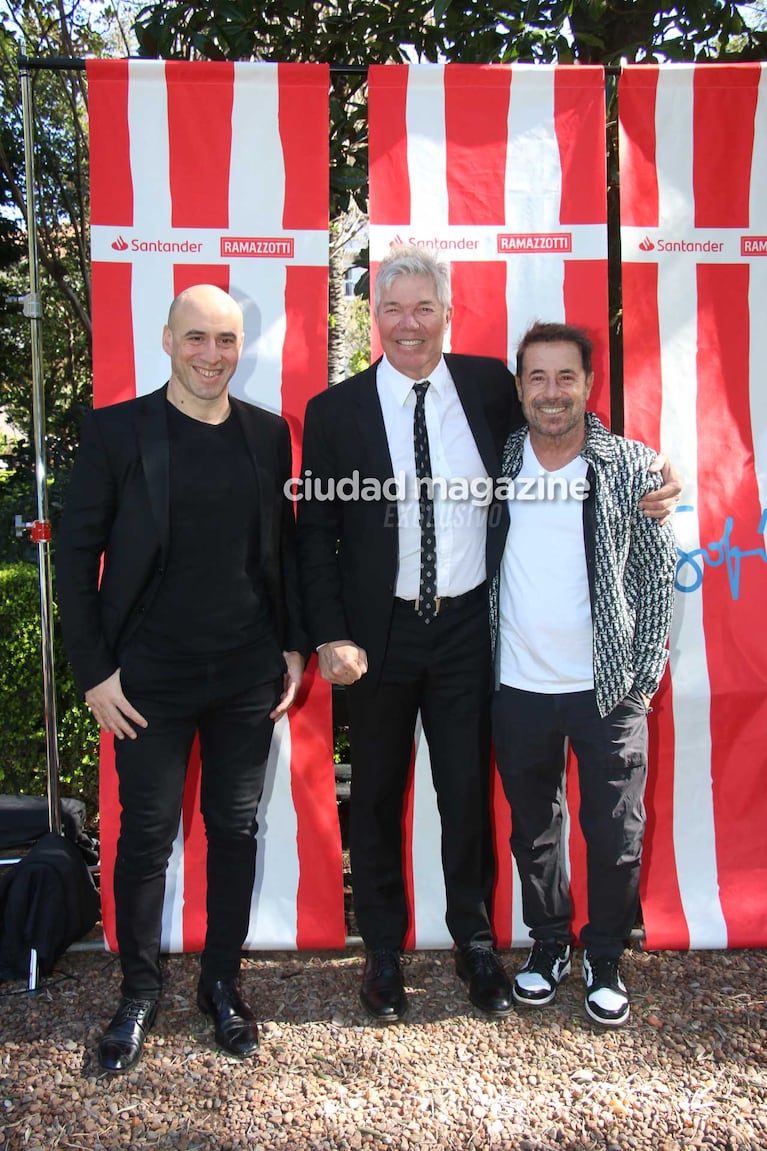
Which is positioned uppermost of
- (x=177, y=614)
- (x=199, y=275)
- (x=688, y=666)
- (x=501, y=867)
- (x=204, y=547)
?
(x=199, y=275)

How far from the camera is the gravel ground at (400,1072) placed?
2.15 meters

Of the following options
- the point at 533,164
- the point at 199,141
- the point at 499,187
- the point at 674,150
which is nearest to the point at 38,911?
the point at 199,141

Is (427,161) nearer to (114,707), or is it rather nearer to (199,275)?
(199,275)

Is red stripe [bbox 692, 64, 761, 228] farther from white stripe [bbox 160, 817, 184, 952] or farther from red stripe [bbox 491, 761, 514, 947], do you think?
white stripe [bbox 160, 817, 184, 952]

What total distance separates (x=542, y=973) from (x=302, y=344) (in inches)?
77.7

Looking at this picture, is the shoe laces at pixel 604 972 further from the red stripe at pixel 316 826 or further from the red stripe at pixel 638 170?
the red stripe at pixel 638 170

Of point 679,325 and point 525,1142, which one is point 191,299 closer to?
point 679,325

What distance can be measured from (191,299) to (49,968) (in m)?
1.93

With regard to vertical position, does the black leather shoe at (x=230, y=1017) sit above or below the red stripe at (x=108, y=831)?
below

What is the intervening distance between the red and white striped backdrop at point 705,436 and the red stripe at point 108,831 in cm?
165

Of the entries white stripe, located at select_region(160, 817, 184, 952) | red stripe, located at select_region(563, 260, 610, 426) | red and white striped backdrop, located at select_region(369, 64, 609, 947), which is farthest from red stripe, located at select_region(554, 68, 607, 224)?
white stripe, located at select_region(160, 817, 184, 952)

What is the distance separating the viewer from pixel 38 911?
108 inches

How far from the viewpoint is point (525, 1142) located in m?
2.12
